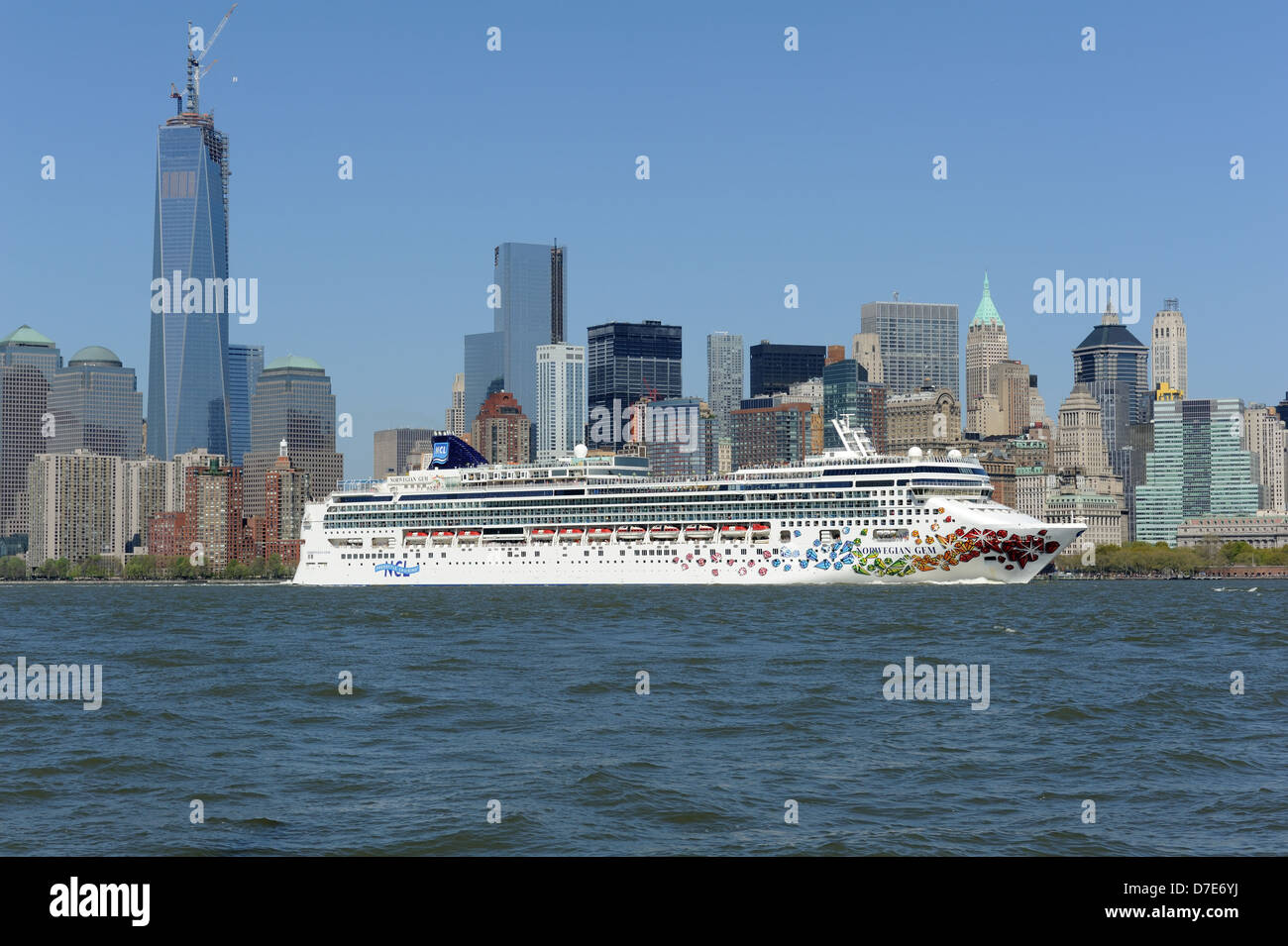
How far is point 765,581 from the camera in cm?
11988

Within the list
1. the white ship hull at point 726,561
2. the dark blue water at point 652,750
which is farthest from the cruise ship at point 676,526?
the dark blue water at point 652,750

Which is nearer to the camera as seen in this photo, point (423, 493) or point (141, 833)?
point (141, 833)

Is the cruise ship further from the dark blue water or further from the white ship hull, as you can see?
the dark blue water

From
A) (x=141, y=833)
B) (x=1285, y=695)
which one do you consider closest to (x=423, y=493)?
(x=1285, y=695)

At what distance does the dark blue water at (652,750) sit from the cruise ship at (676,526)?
2305 inches

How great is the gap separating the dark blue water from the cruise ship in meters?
58.6

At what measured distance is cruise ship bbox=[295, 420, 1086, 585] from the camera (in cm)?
11400

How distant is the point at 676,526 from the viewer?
424 ft

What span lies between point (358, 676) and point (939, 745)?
67.3 ft

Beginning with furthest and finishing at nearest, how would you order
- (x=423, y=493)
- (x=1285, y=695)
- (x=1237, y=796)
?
1. (x=423, y=493)
2. (x=1285, y=695)
3. (x=1237, y=796)
